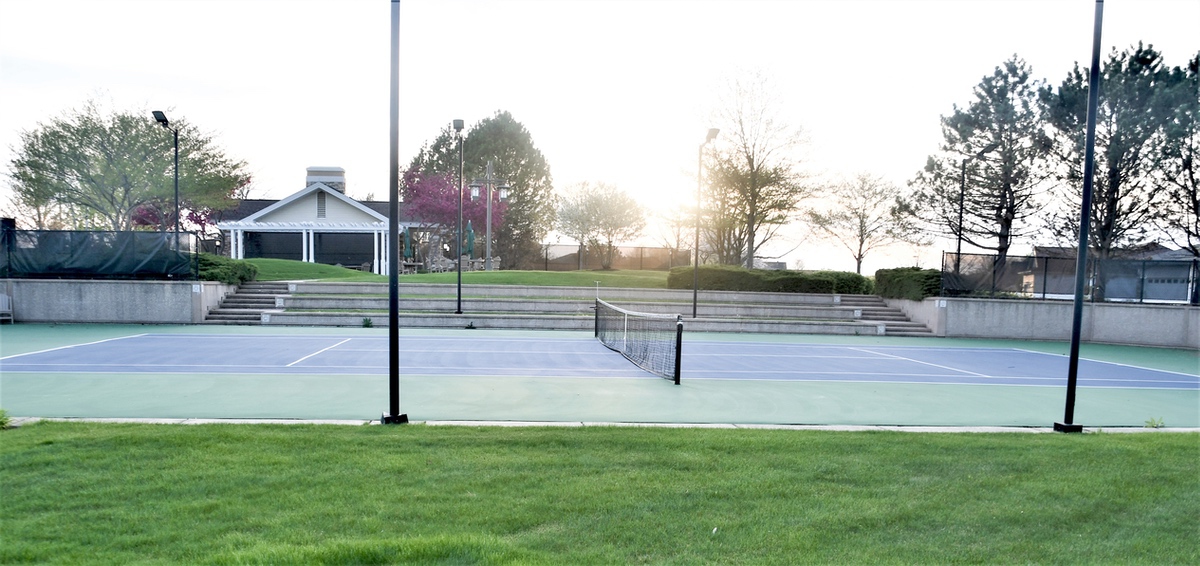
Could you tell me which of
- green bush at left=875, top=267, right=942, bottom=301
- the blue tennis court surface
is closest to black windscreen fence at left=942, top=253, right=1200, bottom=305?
green bush at left=875, top=267, right=942, bottom=301

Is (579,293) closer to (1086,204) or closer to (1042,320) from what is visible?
(1042,320)

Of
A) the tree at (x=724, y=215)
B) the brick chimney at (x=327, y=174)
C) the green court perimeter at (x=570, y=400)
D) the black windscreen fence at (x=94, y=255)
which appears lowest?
the green court perimeter at (x=570, y=400)

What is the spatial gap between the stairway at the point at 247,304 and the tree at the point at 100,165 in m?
12.7

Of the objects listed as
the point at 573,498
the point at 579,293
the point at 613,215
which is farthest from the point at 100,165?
the point at 573,498

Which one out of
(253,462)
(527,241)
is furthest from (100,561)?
(527,241)

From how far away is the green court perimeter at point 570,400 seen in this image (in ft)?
23.0

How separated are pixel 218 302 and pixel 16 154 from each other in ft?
57.6

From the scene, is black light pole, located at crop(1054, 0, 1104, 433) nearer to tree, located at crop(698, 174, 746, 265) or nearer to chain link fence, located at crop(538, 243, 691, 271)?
tree, located at crop(698, 174, 746, 265)

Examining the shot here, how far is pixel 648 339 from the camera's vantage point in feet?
41.6

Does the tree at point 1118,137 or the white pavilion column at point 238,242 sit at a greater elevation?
the tree at point 1118,137

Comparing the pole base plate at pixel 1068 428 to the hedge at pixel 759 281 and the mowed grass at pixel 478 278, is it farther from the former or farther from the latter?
the mowed grass at pixel 478 278

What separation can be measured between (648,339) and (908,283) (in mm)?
13956

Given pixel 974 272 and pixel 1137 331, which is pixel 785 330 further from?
pixel 1137 331

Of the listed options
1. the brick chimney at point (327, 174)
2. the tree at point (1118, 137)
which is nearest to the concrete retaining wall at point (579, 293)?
the tree at point (1118, 137)
